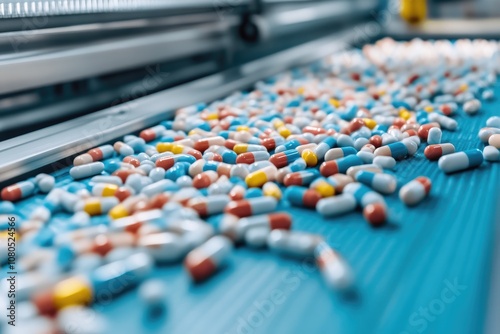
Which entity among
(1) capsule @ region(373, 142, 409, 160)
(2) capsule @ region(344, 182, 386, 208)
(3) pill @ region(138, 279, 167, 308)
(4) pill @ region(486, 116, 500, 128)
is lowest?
(3) pill @ region(138, 279, 167, 308)

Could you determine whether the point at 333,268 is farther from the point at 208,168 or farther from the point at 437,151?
the point at 437,151

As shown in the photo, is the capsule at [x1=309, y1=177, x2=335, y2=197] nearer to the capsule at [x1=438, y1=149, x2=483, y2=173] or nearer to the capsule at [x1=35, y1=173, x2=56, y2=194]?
the capsule at [x1=438, y1=149, x2=483, y2=173]

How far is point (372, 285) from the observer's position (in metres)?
0.83

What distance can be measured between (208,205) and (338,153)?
1.60ft

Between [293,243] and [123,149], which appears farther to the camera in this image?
[123,149]

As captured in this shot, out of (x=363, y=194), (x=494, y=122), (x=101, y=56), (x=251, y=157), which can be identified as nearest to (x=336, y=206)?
(x=363, y=194)

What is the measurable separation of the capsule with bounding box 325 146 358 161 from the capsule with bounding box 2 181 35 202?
80cm

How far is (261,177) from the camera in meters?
1.25

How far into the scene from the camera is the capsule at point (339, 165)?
A: 4.20 ft

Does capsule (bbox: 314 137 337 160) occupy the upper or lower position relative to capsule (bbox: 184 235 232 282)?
upper

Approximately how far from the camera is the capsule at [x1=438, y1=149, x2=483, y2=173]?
1301 mm

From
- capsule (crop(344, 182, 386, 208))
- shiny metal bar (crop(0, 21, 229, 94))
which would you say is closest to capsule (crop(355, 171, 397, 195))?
capsule (crop(344, 182, 386, 208))

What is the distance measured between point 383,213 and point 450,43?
320 cm

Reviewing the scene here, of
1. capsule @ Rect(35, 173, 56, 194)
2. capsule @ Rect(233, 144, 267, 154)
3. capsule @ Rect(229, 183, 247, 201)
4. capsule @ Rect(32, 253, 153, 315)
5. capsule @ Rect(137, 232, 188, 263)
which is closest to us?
capsule @ Rect(32, 253, 153, 315)
